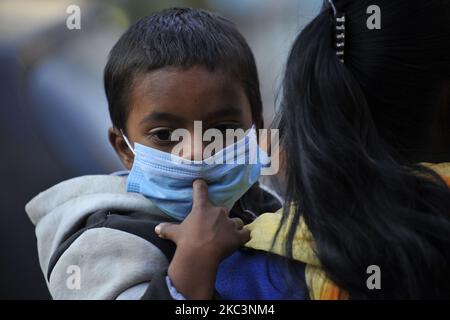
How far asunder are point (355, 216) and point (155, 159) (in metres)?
0.58

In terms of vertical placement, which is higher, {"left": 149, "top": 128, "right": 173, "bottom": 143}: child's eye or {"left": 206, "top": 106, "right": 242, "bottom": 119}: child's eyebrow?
{"left": 206, "top": 106, "right": 242, "bottom": 119}: child's eyebrow

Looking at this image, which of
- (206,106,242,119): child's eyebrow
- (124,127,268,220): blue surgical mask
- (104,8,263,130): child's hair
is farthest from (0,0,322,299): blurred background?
(124,127,268,220): blue surgical mask

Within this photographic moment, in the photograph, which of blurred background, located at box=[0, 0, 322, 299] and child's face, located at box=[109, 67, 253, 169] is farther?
blurred background, located at box=[0, 0, 322, 299]

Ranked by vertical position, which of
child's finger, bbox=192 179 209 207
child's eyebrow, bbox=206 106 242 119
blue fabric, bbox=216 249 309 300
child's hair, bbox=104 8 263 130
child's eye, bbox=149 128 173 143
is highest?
child's hair, bbox=104 8 263 130

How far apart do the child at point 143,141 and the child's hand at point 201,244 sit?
0.11 metres

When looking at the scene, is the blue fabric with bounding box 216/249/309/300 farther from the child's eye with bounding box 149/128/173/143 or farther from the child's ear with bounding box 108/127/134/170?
the child's ear with bounding box 108/127/134/170

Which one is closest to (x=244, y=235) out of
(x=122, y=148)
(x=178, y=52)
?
(x=178, y=52)

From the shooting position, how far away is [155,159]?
1.67 m

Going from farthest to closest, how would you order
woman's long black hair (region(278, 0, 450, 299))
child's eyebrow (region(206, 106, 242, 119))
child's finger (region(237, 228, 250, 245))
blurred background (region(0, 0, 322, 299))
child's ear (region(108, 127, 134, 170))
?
blurred background (region(0, 0, 322, 299))
child's ear (region(108, 127, 134, 170))
child's eyebrow (region(206, 106, 242, 119))
child's finger (region(237, 228, 250, 245))
woman's long black hair (region(278, 0, 450, 299))

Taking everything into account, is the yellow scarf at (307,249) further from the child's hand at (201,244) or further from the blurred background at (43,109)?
the blurred background at (43,109)

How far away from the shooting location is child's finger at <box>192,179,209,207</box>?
1.46 meters

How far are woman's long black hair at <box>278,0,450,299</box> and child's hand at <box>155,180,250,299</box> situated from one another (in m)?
0.13

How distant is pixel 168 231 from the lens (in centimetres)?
141

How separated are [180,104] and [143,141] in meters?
0.15
